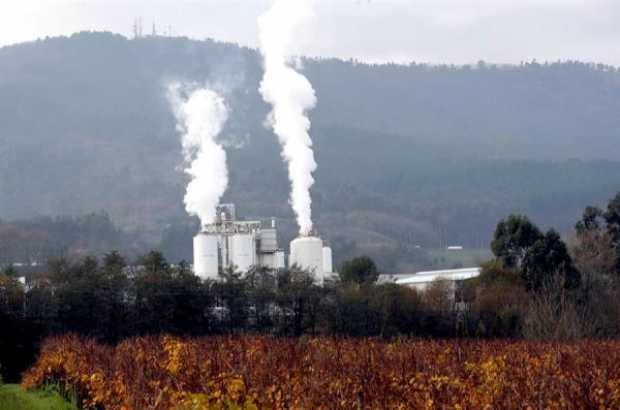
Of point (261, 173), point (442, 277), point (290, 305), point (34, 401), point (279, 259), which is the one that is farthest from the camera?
point (261, 173)

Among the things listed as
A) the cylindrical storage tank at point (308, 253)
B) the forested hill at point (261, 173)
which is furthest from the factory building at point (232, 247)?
the forested hill at point (261, 173)

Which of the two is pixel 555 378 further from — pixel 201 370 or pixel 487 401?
pixel 201 370

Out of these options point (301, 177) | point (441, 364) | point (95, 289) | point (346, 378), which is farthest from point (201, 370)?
point (301, 177)

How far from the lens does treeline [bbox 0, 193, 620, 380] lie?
119 ft

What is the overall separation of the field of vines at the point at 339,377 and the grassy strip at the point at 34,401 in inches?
11.4

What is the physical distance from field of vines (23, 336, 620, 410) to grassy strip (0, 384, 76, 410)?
0.95 feet

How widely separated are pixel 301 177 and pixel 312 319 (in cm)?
2102

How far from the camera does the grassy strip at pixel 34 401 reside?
19.3 metres

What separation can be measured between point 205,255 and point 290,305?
40.7ft

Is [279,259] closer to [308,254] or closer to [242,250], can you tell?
[308,254]

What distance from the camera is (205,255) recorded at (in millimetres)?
51906

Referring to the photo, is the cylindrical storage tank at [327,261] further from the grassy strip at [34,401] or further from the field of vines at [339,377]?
the grassy strip at [34,401]

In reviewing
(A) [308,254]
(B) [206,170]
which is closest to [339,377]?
(A) [308,254]

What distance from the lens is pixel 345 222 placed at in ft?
429
